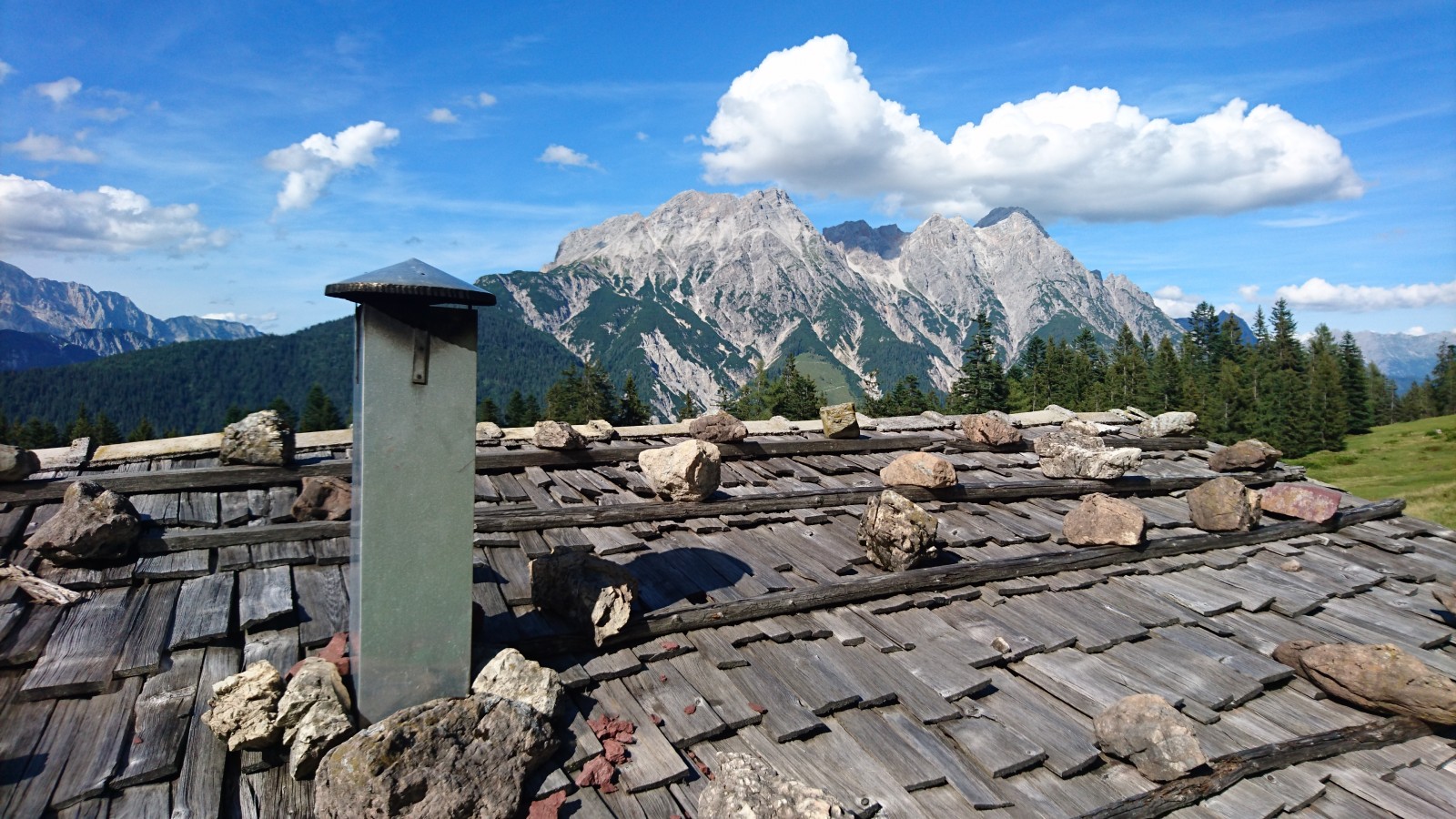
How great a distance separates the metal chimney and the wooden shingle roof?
48 cm

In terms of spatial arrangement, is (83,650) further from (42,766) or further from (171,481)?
(171,481)

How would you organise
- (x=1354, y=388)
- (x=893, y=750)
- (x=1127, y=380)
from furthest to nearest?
(x=1127, y=380), (x=1354, y=388), (x=893, y=750)

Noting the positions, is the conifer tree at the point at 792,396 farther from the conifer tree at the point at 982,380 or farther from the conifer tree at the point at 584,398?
the conifer tree at the point at 982,380

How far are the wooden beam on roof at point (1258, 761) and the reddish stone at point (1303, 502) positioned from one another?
4235 mm

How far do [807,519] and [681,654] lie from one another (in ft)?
8.45

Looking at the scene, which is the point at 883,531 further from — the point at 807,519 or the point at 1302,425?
the point at 1302,425

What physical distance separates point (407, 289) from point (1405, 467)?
75444 millimetres

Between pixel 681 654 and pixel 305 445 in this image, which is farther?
pixel 305 445

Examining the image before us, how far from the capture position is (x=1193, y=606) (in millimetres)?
6688

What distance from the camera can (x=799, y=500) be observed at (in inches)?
291

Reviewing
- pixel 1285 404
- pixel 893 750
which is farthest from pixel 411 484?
pixel 1285 404

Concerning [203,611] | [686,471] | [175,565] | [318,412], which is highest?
[686,471]

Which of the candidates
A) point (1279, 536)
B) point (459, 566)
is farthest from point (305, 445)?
point (1279, 536)

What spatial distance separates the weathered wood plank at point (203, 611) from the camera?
13.9 feet
